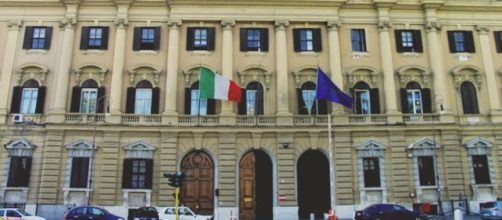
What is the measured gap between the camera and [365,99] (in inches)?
1335

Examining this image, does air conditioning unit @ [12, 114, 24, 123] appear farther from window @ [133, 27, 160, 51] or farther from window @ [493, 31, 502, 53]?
window @ [493, 31, 502, 53]

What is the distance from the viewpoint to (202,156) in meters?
32.3

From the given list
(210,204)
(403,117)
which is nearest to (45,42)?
(210,204)

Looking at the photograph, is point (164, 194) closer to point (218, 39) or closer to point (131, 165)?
point (131, 165)

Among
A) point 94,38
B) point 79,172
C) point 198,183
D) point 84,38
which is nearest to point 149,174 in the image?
point 198,183

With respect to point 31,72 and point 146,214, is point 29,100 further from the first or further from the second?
point 146,214

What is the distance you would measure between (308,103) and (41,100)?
2059cm

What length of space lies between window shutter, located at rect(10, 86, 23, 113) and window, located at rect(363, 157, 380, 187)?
1056 inches

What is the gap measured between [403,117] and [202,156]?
1576 cm

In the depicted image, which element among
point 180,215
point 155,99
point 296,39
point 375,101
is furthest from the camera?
point 296,39

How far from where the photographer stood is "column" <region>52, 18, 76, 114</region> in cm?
3232

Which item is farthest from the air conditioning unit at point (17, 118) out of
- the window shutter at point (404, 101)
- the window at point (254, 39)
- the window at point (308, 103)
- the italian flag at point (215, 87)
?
the window shutter at point (404, 101)

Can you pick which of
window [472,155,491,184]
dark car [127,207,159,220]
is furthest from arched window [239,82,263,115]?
window [472,155,491,184]

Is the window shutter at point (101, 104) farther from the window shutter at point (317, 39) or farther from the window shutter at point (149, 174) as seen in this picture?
the window shutter at point (317, 39)
